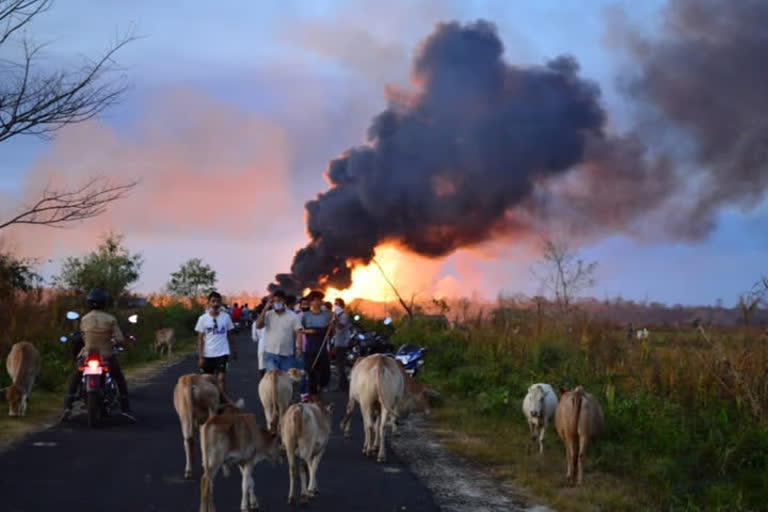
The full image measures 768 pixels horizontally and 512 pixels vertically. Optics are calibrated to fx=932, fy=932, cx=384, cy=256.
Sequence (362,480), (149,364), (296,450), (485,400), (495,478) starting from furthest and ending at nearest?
(149,364) < (485,400) < (495,478) < (362,480) < (296,450)

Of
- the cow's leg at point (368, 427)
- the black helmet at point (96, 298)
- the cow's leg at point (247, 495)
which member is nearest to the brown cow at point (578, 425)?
the cow's leg at point (368, 427)

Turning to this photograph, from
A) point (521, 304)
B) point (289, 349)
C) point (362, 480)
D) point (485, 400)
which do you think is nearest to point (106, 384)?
point (289, 349)

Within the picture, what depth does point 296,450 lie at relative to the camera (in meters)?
9.24

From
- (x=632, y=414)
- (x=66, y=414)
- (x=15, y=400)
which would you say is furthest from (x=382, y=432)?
(x=15, y=400)

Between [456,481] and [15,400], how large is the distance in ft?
26.9

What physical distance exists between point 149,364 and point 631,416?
1967cm

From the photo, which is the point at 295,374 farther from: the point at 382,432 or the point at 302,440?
the point at 302,440

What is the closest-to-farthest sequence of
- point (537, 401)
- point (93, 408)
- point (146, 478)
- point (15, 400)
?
point (146, 478)
point (537, 401)
point (93, 408)
point (15, 400)

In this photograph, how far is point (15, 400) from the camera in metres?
15.3

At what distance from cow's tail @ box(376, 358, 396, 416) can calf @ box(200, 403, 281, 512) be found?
3138 millimetres

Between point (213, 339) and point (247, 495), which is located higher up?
point (213, 339)

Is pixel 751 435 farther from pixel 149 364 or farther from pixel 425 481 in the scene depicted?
pixel 149 364

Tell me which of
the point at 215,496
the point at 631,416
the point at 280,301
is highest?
the point at 280,301

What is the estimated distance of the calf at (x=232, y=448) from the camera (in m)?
8.31
